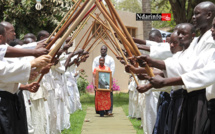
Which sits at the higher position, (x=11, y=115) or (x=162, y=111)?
(x=11, y=115)

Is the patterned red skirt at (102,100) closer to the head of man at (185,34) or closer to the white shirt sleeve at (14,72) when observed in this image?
the head of man at (185,34)

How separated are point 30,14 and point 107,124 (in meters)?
4.63

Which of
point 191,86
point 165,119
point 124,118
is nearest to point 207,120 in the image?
point 191,86

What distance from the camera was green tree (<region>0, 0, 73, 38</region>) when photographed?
12250 mm

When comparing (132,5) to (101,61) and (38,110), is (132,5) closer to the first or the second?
(101,61)

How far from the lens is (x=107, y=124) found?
1106 cm

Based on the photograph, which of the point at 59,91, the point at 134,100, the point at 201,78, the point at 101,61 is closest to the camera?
the point at 201,78

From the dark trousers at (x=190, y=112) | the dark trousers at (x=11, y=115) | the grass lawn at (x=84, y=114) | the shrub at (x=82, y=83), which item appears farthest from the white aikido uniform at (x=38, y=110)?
the shrub at (x=82, y=83)

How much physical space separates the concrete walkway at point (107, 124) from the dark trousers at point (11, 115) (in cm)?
484

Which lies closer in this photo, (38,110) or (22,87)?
(22,87)

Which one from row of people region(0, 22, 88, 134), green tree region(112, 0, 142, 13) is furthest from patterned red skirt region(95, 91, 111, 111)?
green tree region(112, 0, 142, 13)

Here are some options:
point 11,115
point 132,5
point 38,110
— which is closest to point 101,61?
point 38,110

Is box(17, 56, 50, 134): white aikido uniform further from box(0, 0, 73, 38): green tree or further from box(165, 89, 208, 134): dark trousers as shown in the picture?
box(0, 0, 73, 38): green tree

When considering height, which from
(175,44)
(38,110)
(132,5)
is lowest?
(38,110)
